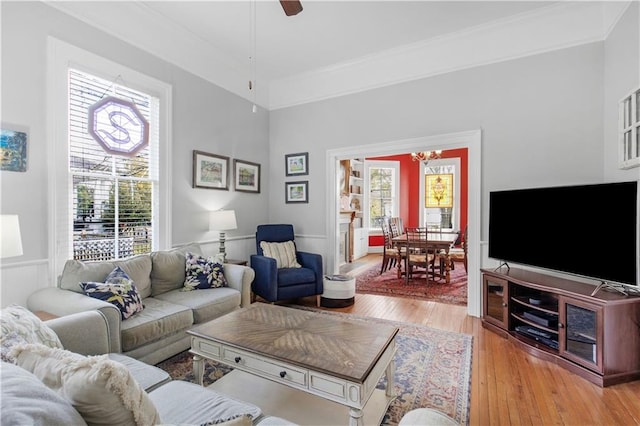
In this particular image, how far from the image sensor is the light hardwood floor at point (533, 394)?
187 cm

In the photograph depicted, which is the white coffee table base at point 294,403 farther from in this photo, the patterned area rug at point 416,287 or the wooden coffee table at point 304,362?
the patterned area rug at point 416,287

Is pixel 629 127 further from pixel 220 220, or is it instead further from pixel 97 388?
pixel 220 220

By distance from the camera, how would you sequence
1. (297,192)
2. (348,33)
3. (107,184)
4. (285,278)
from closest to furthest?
(107,184)
(348,33)
(285,278)
(297,192)

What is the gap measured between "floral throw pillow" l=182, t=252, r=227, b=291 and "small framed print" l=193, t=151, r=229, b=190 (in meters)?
1.06

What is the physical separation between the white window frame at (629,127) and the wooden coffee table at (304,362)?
95.4 inches

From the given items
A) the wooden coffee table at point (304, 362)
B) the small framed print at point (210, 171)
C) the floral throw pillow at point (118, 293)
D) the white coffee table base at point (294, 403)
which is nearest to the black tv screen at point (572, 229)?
the wooden coffee table at point (304, 362)

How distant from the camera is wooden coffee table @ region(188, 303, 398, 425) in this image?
1.55 metres

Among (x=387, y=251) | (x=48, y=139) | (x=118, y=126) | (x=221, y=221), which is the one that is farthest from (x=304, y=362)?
(x=387, y=251)

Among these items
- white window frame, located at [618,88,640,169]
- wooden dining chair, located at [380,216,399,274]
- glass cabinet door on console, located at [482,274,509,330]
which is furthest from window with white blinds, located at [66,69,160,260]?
white window frame, located at [618,88,640,169]

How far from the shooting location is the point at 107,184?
2986 mm

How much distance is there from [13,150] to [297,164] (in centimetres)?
322

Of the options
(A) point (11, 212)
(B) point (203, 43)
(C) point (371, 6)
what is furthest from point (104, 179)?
(C) point (371, 6)

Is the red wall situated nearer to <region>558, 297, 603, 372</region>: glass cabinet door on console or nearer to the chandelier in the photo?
the chandelier

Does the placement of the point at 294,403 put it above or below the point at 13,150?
below
